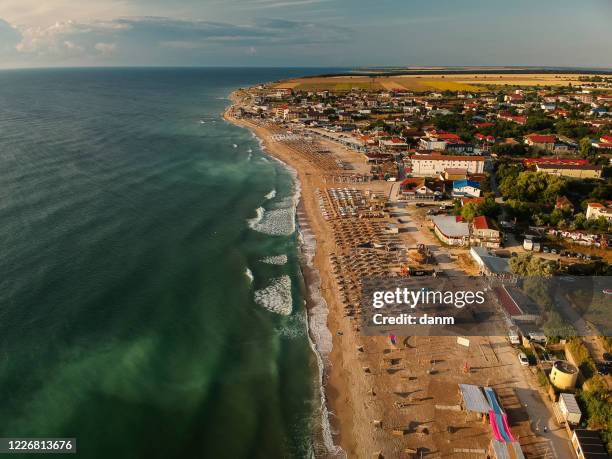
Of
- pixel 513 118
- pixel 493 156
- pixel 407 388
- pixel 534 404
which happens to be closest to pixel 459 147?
pixel 493 156

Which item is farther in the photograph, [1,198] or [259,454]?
[1,198]

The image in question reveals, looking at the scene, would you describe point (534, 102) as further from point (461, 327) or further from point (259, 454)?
point (259, 454)

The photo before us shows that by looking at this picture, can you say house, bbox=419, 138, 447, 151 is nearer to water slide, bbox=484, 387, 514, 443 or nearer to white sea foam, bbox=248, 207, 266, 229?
white sea foam, bbox=248, 207, 266, 229

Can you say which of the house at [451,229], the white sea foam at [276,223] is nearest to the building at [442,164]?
the house at [451,229]

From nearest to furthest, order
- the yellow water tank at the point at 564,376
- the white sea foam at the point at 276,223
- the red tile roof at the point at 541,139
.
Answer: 1. the yellow water tank at the point at 564,376
2. the white sea foam at the point at 276,223
3. the red tile roof at the point at 541,139

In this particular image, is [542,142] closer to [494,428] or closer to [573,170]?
[573,170]

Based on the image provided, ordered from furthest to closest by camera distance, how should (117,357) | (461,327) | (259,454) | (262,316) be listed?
(262,316) < (461,327) < (117,357) < (259,454)

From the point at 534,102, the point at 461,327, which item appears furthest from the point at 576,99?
the point at 461,327

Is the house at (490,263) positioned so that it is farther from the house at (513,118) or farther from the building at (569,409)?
the house at (513,118)
